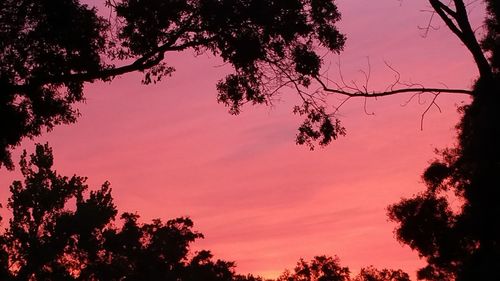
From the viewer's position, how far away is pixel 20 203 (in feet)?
166

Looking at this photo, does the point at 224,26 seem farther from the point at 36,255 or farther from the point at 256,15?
the point at 36,255

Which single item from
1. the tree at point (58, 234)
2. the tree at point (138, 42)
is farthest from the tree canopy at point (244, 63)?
the tree at point (58, 234)

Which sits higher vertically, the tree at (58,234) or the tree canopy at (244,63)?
the tree at (58,234)

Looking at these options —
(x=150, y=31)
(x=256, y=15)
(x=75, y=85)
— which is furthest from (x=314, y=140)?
(x=75, y=85)

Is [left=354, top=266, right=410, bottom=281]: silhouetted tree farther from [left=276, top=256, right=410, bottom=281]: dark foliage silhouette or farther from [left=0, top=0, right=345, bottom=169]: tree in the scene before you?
[left=0, top=0, right=345, bottom=169]: tree

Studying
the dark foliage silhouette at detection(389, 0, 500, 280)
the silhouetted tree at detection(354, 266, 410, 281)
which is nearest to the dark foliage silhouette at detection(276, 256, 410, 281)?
the silhouetted tree at detection(354, 266, 410, 281)

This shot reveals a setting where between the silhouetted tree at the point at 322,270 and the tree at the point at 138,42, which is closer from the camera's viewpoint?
the tree at the point at 138,42

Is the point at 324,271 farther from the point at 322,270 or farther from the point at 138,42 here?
the point at 138,42

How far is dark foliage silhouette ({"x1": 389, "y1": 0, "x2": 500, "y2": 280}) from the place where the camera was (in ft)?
78.2

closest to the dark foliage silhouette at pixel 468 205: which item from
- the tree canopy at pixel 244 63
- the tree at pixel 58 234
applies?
the tree canopy at pixel 244 63

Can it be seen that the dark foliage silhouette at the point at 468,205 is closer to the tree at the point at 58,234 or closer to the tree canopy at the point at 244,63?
the tree canopy at the point at 244,63

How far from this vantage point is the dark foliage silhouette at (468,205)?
23.8m

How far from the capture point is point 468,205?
26.6 metres

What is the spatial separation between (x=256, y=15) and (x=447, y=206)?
16.8m
